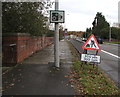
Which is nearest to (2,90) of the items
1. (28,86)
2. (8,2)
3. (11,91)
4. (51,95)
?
(11,91)

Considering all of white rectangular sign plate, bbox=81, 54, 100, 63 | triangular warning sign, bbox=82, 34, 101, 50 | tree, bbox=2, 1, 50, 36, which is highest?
tree, bbox=2, 1, 50, 36

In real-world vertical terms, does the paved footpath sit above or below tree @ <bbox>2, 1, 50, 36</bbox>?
below

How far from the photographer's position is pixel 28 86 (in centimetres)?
552

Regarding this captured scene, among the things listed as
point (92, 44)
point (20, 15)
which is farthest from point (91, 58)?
point (20, 15)

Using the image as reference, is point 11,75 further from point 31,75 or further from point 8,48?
point 8,48

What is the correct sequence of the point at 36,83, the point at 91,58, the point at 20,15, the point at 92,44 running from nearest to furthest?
the point at 36,83, the point at 91,58, the point at 92,44, the point at 20,15

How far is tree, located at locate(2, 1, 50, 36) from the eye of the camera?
32.6 ft

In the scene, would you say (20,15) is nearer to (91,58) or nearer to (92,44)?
(92,44)

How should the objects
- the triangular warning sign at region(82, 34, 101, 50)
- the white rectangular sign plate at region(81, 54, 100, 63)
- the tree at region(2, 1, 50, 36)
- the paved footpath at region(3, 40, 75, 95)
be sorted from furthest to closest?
1. the tree at region(2, 1, 50, 36)
2. the triangular warning sign at region(82, 34, 101, 50)
3. the white rectangular sign plate at region(81, 54, 100, 63)
4. the paved footpath at region(3, 40, 75, 95)

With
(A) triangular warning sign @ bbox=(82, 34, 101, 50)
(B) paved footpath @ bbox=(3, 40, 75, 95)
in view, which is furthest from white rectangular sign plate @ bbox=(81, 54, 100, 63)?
(B) paved footpath @ bbox=(3, 40, 75, 95)

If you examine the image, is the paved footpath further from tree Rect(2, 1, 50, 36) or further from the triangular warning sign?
tree Rect(2, 1, 50, 36)

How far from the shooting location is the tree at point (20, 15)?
32.6 feet

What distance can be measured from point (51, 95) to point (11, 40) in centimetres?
499

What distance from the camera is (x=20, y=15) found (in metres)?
10.5
